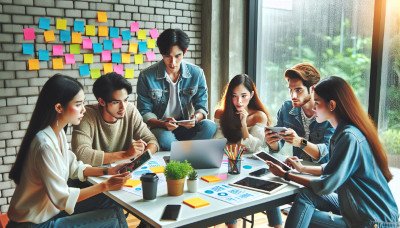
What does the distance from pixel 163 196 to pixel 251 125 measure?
4.67 ft

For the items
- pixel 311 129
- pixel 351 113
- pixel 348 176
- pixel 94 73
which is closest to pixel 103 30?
pixel 94 73

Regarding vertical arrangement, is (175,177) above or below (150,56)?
below

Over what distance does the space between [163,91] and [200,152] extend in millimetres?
1402

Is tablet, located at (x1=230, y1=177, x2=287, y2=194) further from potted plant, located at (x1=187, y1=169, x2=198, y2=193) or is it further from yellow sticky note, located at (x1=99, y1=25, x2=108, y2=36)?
yellow sticky note, located at (x1=99, y1=25, x2=108, y2=36)

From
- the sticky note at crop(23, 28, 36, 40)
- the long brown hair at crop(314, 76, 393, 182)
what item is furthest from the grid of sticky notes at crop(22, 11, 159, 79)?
the long brown hair at crop(314, 76, 393, 182)

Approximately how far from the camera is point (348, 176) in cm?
201

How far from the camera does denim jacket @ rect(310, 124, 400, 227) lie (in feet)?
6.46

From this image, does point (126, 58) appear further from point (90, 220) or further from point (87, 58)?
point (90, 220)

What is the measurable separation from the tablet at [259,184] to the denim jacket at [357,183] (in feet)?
0.60

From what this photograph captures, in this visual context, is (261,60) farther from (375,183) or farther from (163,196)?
(163,196)

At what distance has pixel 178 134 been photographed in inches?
138

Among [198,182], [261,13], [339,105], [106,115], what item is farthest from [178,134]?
[261,13]

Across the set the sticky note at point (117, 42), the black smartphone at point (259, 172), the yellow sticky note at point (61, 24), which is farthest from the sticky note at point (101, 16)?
the black smartphone at point (259, 172)

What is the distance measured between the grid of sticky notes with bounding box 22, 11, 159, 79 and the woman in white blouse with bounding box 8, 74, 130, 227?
6.44ft
